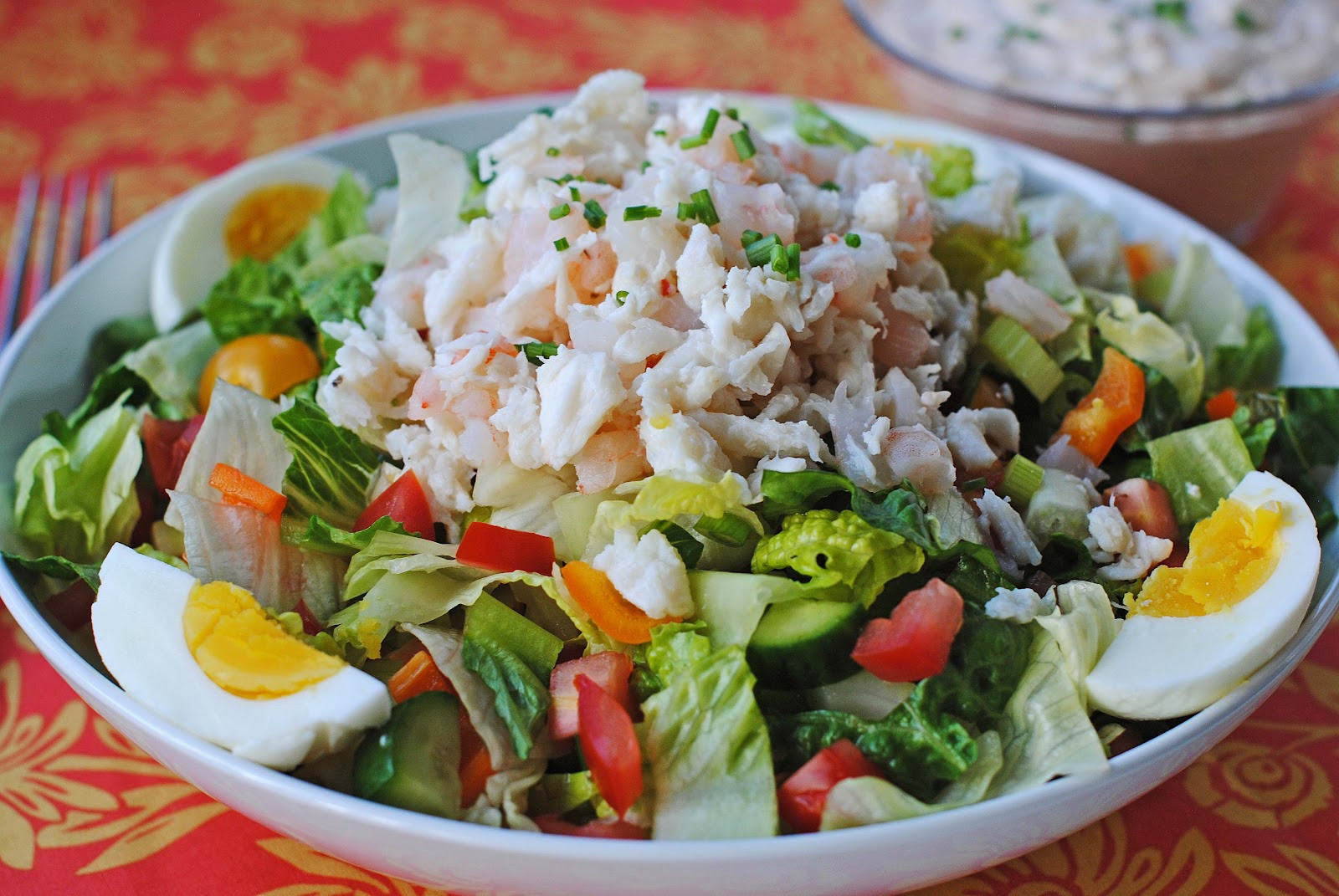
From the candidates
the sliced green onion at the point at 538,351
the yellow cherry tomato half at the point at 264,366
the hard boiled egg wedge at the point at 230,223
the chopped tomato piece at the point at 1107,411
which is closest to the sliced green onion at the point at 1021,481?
the chopped tomato piece at the point at 1107,411

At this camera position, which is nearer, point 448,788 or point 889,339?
point 448,788

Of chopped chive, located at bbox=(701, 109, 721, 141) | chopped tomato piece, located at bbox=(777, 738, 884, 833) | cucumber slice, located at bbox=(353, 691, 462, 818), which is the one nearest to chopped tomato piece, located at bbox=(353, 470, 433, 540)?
cucumber slice, located at bbox=(353, 691, 462, 818)

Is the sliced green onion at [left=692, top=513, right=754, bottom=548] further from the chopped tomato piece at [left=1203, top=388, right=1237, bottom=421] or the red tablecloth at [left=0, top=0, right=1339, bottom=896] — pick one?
→ the chopped tomato piece at [left=1203, top=388, right=1237, bottom=421]

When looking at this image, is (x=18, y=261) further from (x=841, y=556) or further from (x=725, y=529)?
(x=841, y=556)

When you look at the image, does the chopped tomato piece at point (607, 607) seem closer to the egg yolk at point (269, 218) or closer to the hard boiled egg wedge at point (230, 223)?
the hard boiled egg wedge at point (230, 223)

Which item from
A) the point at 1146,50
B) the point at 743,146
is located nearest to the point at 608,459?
the point at 743,146

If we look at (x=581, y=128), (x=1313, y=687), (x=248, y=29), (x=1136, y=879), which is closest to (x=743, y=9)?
(x=248, y=29)

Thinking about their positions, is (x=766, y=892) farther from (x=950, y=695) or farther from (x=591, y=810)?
(x=950, y=695)
